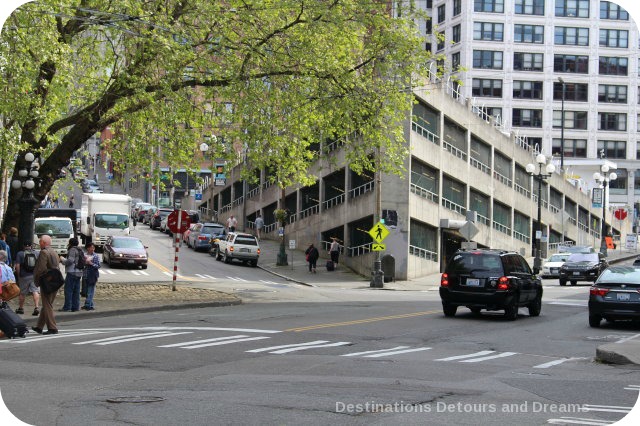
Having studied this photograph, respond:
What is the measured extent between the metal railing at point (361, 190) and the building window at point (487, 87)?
44.1 meters

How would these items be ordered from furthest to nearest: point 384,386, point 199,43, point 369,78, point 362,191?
point 362,191, point 369,78, point 199,43, point 384,386

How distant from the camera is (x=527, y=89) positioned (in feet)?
299

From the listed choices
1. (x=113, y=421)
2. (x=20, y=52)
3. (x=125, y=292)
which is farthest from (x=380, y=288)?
(x=113, y=421)

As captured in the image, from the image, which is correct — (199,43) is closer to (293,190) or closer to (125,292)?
(125,292)

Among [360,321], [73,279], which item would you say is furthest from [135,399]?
[73,279]

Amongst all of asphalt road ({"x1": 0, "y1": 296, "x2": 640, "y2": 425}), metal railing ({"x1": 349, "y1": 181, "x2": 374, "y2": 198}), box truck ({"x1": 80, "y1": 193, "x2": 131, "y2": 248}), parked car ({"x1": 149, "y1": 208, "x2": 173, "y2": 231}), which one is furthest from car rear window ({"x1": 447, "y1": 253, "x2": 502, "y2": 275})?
parked car ({"x1": 149, "y1": 208, "x2": 173, "y2": 231})

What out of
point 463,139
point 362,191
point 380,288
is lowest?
point 380,288

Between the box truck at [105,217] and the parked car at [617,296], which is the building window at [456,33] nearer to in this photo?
the box truck at [105,217]

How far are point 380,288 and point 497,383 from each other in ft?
92.4

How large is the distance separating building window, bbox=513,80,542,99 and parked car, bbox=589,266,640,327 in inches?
2772

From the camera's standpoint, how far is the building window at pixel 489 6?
8744 cm

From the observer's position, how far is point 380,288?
135 feet

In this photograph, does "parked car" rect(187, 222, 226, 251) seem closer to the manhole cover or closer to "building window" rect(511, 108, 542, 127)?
"building window" rect(511, 108, 542, 127)

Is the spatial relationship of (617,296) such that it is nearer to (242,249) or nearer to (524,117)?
(242,249)
